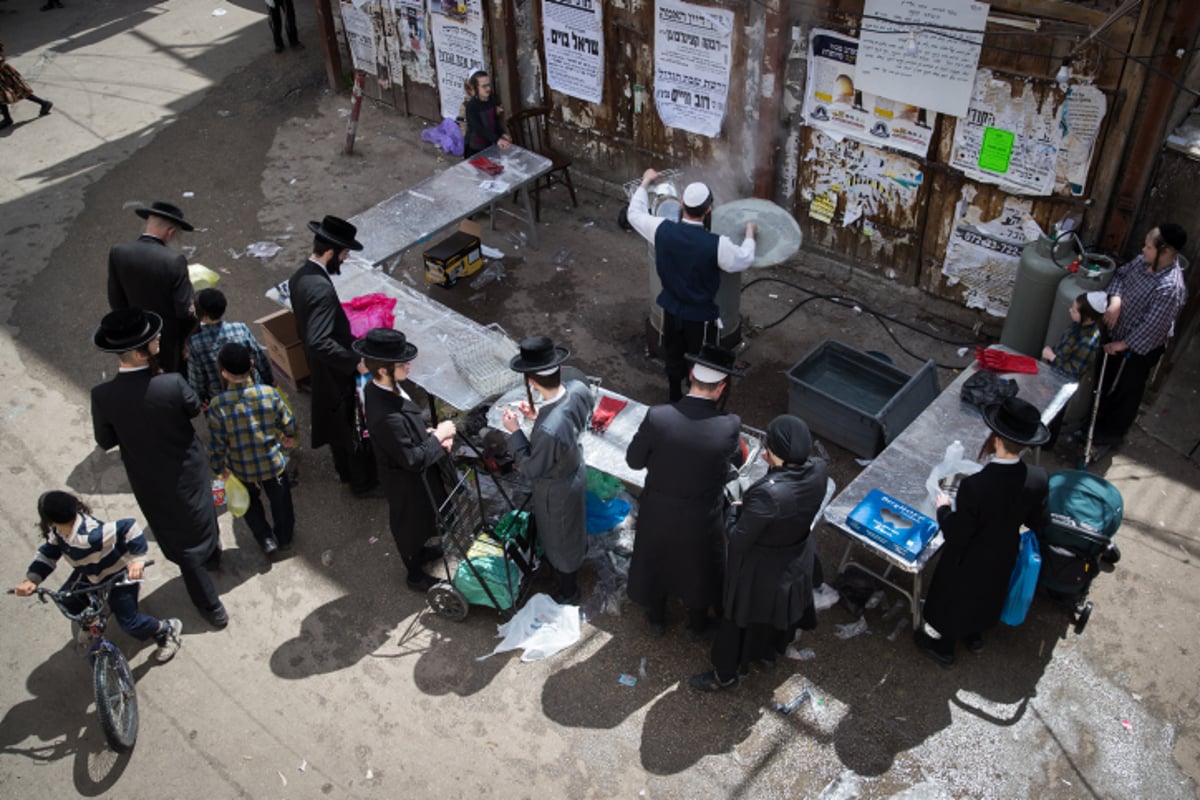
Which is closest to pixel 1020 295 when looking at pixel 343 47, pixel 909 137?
pixel 909 137

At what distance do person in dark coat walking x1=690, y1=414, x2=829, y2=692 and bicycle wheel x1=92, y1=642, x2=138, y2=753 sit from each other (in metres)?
3.28

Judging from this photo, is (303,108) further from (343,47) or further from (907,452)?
(907,452)

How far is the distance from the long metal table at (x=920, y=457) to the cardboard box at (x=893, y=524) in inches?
1.5

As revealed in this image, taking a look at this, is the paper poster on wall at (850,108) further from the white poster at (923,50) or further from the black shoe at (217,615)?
the black shoe at (217,615)

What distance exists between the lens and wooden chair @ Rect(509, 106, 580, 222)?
996 centimetres

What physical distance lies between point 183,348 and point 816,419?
5.00 metres

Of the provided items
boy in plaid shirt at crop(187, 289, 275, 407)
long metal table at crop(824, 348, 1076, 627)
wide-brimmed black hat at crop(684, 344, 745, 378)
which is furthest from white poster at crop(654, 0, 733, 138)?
boy in plaid shirt at crop(187, 289, 275, 407)

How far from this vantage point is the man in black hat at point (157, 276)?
22.1 ft

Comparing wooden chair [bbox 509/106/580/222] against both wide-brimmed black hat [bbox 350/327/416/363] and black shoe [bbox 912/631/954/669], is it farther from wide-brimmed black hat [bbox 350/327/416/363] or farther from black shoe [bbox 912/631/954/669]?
black shoe [bbox 912/631/954/669]

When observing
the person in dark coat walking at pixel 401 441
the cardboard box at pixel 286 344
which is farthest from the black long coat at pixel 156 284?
the person in dark coat walking at pixel 401 441

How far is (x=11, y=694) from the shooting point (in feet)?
18.5

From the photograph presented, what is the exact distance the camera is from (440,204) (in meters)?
8.65

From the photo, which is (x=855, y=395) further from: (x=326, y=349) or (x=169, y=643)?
(x=169, y=643)

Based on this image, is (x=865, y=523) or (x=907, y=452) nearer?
(x=865, y=523)
